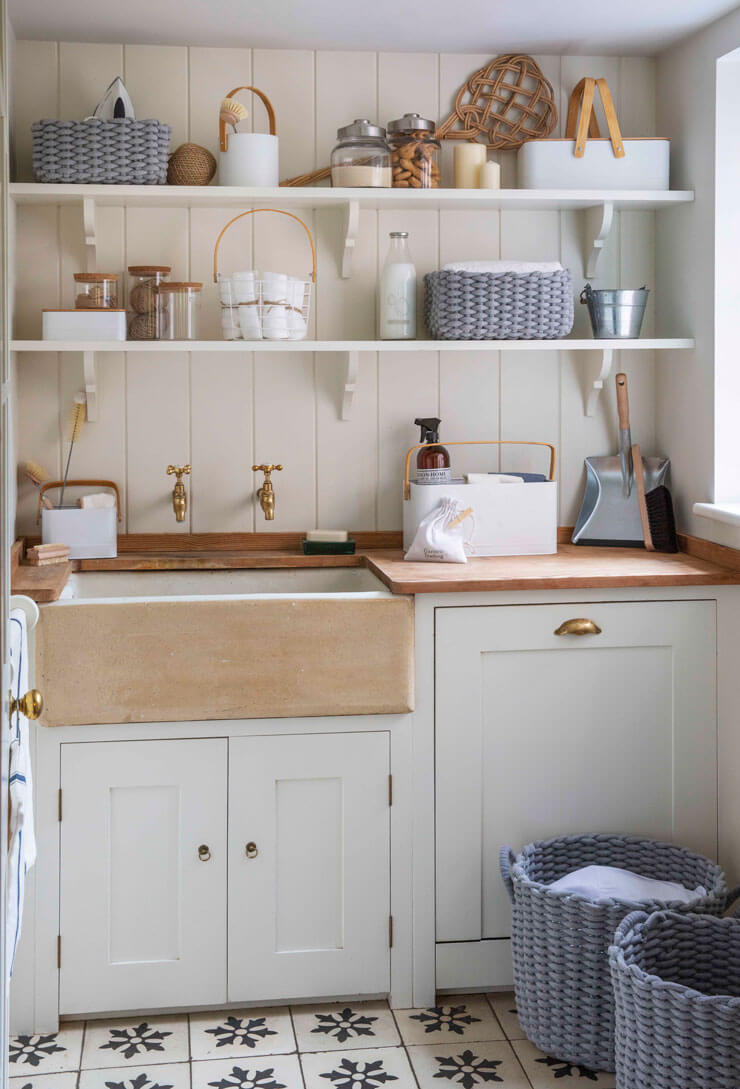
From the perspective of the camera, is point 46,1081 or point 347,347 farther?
point 347,347

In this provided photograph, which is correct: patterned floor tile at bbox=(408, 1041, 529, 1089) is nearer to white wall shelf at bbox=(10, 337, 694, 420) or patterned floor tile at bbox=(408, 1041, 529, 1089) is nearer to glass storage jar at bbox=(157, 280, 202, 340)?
white wall shelf at bbox=(10, 337, 694, 420)

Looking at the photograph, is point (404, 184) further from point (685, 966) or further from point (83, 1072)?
point (83, 1072)

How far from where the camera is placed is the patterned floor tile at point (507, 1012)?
2512mm

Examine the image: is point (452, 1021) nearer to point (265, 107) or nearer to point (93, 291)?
point (93, 291)

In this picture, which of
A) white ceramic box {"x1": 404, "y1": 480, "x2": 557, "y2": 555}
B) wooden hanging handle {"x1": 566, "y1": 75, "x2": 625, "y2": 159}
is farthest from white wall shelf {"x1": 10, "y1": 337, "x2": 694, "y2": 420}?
wooden hanging handle {"x1": 566, "y1": 75, "x2": 625, "y2": 159}

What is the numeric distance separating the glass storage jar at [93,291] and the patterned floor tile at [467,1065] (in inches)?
69.8

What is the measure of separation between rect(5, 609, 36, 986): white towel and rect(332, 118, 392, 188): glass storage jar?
146 centimetres

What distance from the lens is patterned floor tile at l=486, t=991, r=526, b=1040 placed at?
2.51 metres

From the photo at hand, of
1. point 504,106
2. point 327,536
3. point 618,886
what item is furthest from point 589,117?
Result: point 618,886

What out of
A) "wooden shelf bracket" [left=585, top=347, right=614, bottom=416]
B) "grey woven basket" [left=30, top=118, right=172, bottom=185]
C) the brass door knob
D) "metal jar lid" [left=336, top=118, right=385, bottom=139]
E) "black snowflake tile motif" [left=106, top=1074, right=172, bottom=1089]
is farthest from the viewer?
"wooden shelf bracket" [left=585, top=347, right=614, bottom=416]

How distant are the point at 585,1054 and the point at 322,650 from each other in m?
0.93

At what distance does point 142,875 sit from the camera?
8.22 ft

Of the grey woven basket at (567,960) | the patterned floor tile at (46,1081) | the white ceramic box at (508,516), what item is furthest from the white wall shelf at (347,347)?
the patterned floor tile at (46,1081)

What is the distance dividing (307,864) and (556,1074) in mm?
637
